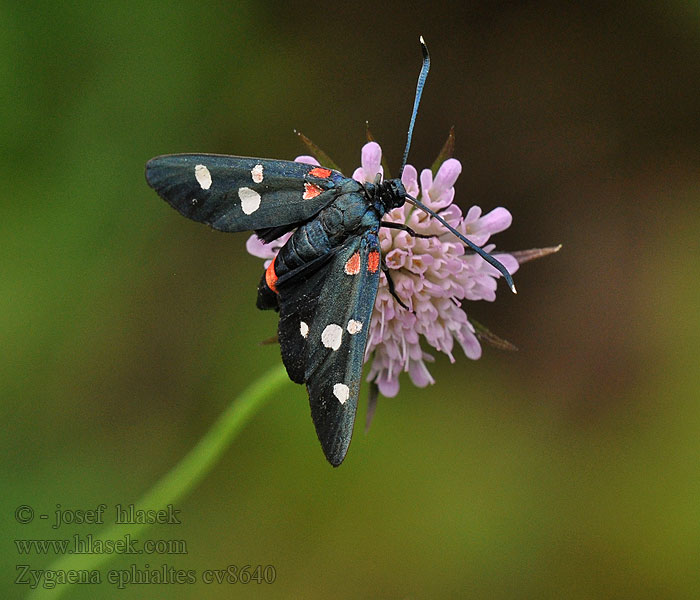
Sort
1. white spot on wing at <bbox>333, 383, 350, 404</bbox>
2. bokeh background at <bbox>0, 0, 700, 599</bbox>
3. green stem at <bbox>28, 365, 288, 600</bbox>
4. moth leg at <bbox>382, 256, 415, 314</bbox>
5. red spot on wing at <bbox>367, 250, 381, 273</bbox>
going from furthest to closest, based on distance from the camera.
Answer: bokeh background at <bbox>0, 0, 700, 599</bbox>, green stem at <bbox>28, 365, 288, 600</bbox>, moth leg at <bbox>382, 256, 415, 314</bbox>, red spot on wing at <bbox>367, 250, 381, 273</bbox>, white spot on wing at <bbox>333, 383, 350, 404</bbox>

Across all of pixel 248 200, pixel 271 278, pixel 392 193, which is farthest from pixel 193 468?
pixel 392 193

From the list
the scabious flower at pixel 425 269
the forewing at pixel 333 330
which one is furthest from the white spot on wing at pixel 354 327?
the scabious flower at pixel 425 269

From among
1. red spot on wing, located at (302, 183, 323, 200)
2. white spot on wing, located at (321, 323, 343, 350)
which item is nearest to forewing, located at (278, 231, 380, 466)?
white spot on wing, located at (321, 323, 343, 350)

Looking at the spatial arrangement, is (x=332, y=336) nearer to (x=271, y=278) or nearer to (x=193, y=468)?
(x=271, y=278)

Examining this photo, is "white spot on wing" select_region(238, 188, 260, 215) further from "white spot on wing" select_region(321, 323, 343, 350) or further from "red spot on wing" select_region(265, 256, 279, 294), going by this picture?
"white spot on wing" select_region(321, 323, 343, 350)

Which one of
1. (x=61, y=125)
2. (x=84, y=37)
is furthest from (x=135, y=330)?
(x=84, y=37)

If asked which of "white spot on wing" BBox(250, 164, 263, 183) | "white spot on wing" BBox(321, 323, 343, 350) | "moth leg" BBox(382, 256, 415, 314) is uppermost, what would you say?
"white spot on wing" BBox(250, 164, 263, 183)
